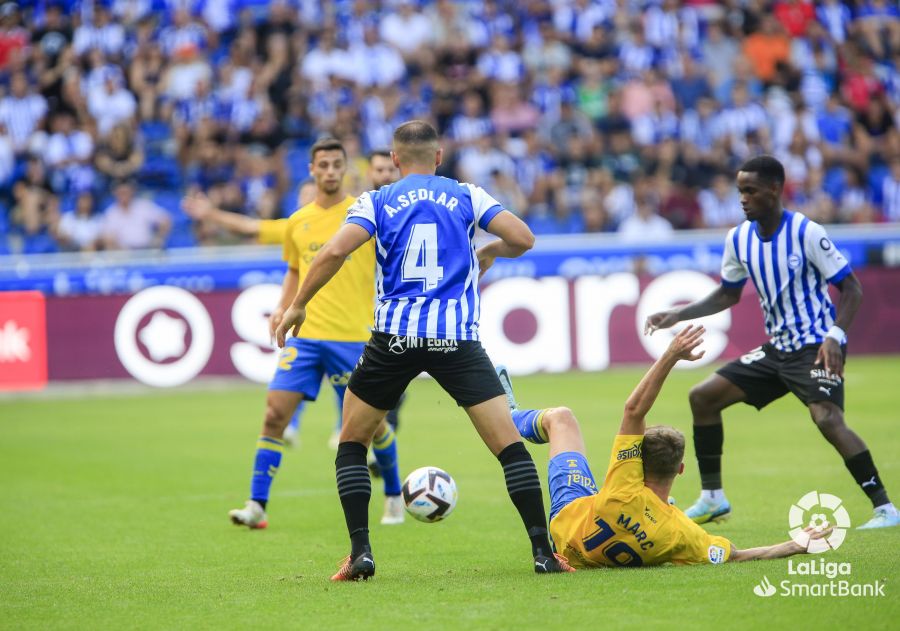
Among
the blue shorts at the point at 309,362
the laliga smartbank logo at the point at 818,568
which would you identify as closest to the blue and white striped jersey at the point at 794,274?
the laliga smartbank logo at the point at 818,568

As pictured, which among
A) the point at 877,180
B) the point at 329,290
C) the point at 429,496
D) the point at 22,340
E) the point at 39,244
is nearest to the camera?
the point at 429,496

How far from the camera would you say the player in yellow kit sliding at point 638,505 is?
654cm

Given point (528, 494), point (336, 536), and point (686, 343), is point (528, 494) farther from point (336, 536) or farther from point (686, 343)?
point (336, 536)

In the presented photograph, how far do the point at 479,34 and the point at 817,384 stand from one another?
17.3 m

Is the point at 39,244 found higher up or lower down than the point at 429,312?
higher up

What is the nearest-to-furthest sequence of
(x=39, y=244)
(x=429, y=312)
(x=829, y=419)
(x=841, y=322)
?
1. (x=429, y=312)
2. (x=841, y=322)
3. (x=829, y=419)
4. (x=39, y=244)

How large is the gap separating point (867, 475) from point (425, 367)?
9.86ft

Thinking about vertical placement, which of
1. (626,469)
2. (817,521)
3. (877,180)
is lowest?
(817,521)

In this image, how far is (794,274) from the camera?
317 inches

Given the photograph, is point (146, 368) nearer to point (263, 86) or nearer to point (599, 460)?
point (263, 86)

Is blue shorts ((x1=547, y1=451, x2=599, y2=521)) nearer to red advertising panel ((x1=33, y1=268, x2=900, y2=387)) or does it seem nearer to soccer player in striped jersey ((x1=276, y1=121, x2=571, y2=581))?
soccer player in striped jersey ((x1=276, y1=121, x2=571, y2=581))

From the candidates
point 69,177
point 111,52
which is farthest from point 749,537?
point 111,52

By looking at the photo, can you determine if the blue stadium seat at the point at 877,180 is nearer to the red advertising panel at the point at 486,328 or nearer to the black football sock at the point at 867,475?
the red advertising panel at the point at 486,328

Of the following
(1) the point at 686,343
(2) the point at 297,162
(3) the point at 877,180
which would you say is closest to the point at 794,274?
(1) the point at 686,343
